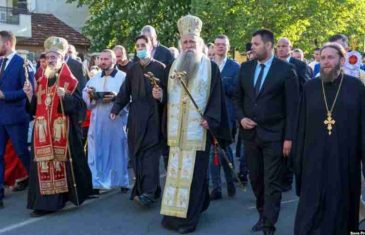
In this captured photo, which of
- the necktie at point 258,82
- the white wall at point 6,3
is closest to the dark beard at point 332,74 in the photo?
the necktie at point 258,82

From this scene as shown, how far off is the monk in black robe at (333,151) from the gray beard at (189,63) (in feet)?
5.31

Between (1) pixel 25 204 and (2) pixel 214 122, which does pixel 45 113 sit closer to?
(1) pixel 25 204

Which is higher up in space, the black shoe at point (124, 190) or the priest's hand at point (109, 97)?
the priest's hand at point (109, 97)

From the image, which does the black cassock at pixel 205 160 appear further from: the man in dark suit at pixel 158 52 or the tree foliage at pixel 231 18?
the tree foliage at pixel 231 18

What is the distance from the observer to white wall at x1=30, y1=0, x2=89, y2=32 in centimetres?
3538

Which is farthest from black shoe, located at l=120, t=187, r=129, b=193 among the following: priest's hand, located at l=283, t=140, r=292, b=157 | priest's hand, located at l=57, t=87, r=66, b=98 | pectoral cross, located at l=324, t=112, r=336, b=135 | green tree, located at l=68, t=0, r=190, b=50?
green tree, located at l=68, t=0, r=190, b=50

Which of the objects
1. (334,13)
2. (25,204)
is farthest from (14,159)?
(334,13)

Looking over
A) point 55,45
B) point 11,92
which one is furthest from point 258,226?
point 11,92

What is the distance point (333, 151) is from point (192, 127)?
184cm

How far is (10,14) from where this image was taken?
30391 mm

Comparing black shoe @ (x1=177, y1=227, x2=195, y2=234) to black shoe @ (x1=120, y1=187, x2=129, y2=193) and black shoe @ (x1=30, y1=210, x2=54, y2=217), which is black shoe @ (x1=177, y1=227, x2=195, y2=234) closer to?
black shoe @ (x1=30, y1=210, x2=54, y2=217)

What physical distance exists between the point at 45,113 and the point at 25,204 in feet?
4.58

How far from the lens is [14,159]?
8969 millimetres

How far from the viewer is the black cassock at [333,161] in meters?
5.35
